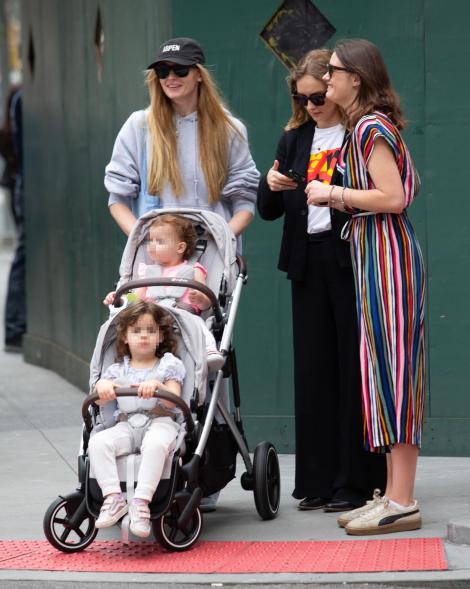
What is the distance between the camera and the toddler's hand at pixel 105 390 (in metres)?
5.86

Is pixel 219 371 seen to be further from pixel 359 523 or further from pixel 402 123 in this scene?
pixel 402 123

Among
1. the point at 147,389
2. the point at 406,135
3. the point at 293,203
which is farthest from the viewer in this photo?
the point at 406,135

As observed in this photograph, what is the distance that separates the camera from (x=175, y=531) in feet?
19.5

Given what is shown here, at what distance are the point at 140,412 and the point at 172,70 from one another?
161cm

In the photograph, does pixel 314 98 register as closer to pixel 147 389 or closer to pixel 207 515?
pixel 147 389

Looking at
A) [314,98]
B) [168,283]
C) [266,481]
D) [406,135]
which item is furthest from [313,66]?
[266,481]

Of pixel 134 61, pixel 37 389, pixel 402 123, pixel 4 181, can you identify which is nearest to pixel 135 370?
pixel 402 123

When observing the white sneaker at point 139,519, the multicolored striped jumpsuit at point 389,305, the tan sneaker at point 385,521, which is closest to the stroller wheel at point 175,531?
the white sneaker at point 139,519

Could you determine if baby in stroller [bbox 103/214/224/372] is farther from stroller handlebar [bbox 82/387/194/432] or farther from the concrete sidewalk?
the concrete sidewalk

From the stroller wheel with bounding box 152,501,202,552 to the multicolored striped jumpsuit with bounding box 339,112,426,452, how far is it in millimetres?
822

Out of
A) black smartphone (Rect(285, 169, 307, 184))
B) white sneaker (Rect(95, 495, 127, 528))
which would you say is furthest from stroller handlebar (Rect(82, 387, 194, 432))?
black smartphone (Rect(285, 169, 307, 184))

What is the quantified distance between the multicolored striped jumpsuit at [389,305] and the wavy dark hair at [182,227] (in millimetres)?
741

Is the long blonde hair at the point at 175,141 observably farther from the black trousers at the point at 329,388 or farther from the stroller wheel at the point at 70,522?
the stroller wheel at the point at 70,522

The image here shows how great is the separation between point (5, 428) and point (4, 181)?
5526mm
